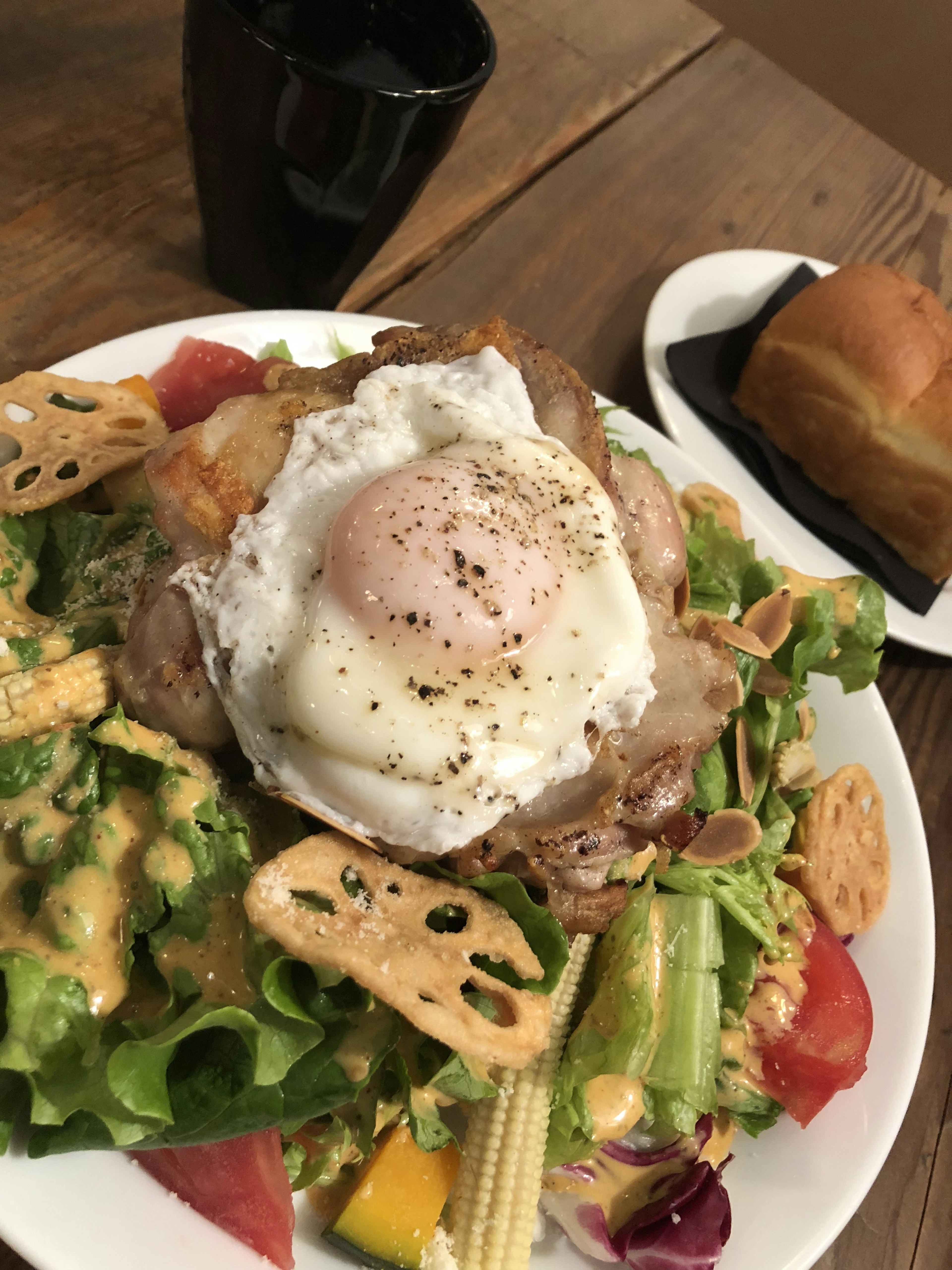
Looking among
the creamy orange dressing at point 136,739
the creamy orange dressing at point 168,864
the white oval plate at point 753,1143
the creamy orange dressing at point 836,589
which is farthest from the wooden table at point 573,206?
the creamy orange dressing at point 136,739

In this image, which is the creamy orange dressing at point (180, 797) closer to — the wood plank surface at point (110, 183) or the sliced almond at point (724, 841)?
the sliced almond at point (724, 841)

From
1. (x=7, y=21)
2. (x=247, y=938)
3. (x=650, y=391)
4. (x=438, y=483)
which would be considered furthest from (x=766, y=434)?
(x=7, y=21)

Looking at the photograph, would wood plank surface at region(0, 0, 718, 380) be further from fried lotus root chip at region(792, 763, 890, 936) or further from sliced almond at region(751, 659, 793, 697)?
fried lotus root chip at region(792, 763, 890, 936)

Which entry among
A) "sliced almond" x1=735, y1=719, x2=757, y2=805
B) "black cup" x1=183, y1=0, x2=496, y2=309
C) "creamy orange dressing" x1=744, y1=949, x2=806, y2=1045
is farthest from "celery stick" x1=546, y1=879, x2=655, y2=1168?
"black cup" x1=183, y1=0, x2=496, y2=309

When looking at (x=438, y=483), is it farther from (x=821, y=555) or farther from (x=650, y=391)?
(x=821, y=555)

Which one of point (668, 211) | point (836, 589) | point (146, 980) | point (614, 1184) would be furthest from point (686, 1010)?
point (668, 211)

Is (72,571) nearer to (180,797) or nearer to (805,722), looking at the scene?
(180,797)
